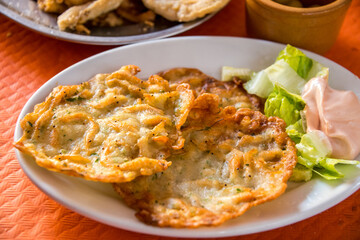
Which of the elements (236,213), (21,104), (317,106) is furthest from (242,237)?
(21,104)

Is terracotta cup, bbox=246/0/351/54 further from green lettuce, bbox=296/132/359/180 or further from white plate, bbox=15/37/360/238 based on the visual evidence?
green lettuce, bbox=296/132/359/180

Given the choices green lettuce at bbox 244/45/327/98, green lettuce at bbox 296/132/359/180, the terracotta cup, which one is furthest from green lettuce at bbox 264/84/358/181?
the terracotta cup

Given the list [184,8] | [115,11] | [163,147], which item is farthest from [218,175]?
[115,11]

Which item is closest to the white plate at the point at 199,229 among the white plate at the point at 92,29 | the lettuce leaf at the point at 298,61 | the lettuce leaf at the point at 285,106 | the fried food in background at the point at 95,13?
the lettuce leaf at the point at 298,61

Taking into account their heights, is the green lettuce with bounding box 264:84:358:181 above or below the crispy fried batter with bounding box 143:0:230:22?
below

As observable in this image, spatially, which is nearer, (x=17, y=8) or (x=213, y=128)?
(x=213, y=128)

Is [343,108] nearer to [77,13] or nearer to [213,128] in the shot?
[213,128]

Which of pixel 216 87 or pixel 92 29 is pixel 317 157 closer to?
pixel 216 87
